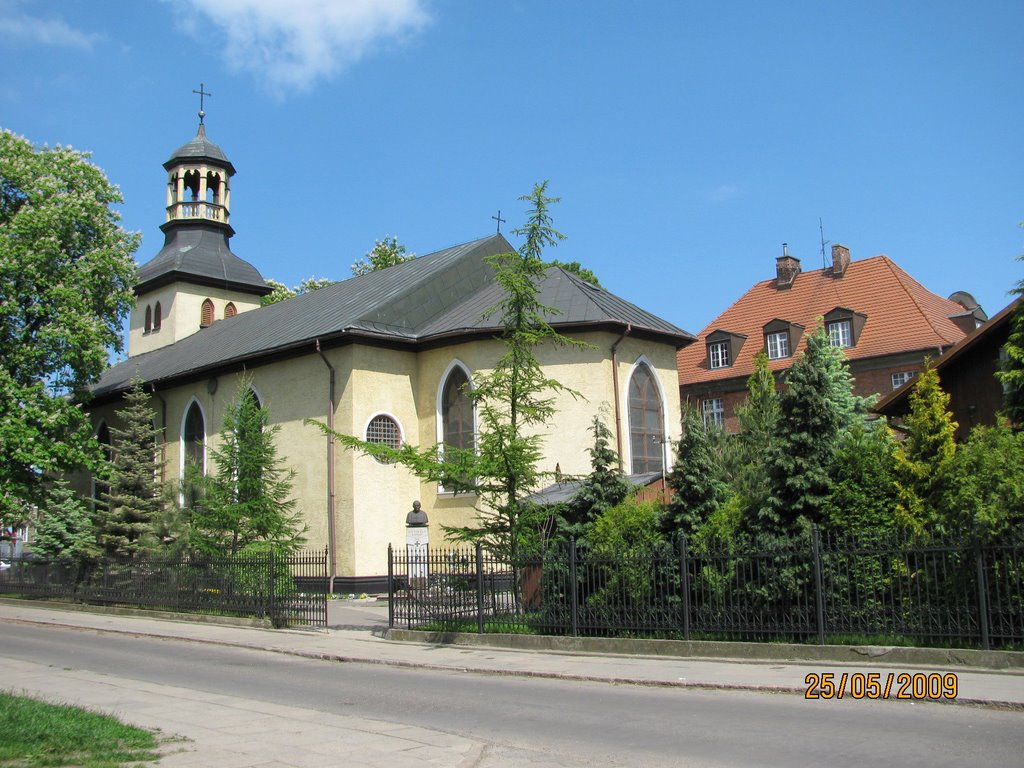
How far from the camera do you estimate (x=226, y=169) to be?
4378cm

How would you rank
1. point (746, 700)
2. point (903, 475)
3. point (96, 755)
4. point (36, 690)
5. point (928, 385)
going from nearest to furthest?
point (96, 755), point (746, 700), point (36, 690), point (903, 475), point (928, 385)

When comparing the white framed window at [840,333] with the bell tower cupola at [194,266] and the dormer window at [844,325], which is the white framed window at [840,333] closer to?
the dormer window at [844,325]

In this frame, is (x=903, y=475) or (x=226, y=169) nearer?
(x=903, y=475)

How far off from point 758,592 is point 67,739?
885cm

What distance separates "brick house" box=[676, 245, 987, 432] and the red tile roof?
4 centimetres

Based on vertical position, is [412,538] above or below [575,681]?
above

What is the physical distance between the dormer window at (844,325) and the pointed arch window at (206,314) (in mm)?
26875

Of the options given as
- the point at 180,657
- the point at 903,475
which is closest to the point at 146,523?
the point at 180,657

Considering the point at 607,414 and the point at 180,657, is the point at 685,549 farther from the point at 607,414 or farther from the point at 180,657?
the point at 607,414

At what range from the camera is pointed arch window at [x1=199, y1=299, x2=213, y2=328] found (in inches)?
1686

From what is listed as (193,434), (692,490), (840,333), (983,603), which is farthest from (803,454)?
(840,333)

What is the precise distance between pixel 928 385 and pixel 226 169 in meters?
36.4

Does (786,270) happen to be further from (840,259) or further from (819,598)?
(819,598)

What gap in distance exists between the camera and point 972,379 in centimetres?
2177
